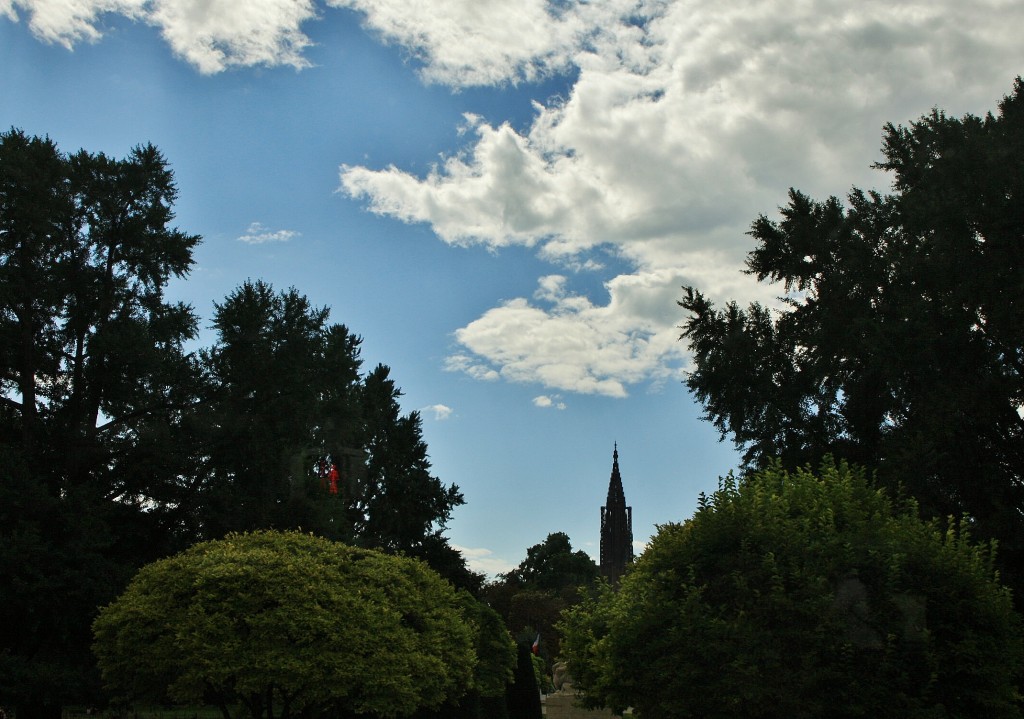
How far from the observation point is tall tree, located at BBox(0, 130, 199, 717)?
27.3 m

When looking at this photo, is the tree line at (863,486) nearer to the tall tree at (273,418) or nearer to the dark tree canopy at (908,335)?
the dark tree canopy at (908,335)

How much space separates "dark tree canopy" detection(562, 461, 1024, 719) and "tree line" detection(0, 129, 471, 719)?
17.5m

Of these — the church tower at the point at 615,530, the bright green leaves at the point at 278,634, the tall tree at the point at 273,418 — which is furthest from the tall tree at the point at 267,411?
the church tower at the point at 615,530

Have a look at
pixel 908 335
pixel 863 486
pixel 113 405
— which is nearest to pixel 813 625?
pixel 863 486

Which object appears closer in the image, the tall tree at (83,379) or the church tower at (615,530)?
the tall tree at (83,379)

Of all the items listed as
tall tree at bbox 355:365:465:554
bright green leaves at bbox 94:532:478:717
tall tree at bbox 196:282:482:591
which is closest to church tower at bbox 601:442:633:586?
tall tree at bbox 355:365:465:554

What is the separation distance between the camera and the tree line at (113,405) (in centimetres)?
2723

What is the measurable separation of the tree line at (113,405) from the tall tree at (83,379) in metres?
0.05

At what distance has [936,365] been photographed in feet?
89.9

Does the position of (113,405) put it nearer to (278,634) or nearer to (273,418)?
(273,418)

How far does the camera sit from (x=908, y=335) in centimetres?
2688

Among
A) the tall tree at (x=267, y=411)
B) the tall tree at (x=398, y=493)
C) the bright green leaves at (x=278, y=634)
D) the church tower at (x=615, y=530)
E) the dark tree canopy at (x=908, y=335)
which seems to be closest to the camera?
the bright green leaves at (x=278, y=634)

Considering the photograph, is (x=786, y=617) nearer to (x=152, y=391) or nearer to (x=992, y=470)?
(x=992, y=470)

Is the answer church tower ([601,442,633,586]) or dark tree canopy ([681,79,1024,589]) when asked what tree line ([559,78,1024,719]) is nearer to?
dark tree canopy ([681,79,1024,589])
